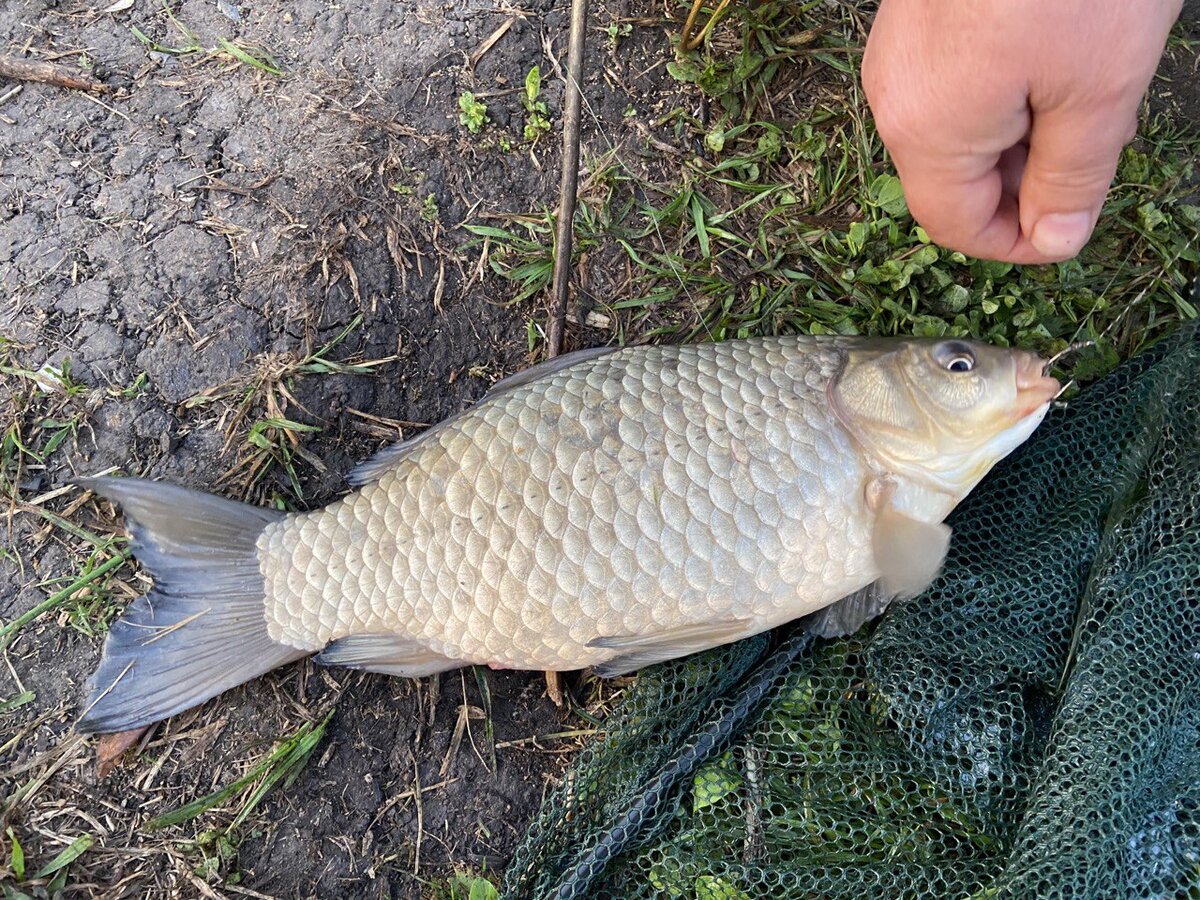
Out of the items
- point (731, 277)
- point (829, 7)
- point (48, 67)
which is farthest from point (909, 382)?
point (48, 67)

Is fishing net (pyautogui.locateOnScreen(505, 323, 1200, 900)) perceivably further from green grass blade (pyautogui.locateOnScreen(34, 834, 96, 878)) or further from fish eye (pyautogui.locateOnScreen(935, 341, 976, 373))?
green grass blade (pyautogui.locateOnScreen(34, 834, 96, 878))

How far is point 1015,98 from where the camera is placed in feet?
3.76

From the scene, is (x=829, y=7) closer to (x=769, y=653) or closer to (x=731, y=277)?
(x=731, y=277)

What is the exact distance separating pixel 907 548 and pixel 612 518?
592 millimetres

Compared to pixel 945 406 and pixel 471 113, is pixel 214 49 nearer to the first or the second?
pixel 471 113

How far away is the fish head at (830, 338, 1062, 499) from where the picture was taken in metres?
1.73

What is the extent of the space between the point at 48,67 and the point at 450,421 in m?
1.45

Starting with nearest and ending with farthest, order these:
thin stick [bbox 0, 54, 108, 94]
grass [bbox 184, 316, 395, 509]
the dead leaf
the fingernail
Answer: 1. the fingernail
2. the dead leaf
3. grass [bbox 184, 316, 395, 509]
4. thin stick [bbox 0, 54, 108, 94]

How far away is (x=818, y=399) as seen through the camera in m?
1.75

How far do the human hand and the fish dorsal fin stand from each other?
0.83 m

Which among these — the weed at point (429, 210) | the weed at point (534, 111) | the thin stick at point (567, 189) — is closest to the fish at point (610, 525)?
the thin stick at point (567, 189)

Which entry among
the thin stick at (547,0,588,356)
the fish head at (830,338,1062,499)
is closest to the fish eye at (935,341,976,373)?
the fish head at (830,338,1062,499)

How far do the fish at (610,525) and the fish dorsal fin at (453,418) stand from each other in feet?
0.11

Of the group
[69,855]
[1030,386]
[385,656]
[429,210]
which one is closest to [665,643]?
[385,656]
